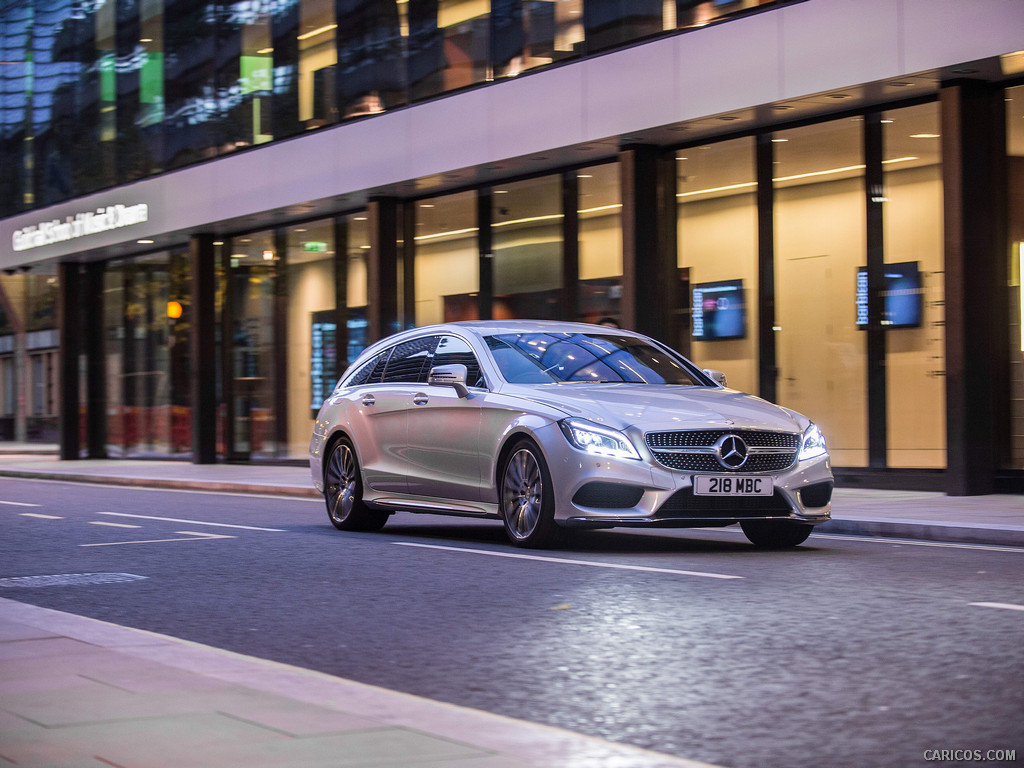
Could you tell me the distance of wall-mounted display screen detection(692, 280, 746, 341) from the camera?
19516 millimetres

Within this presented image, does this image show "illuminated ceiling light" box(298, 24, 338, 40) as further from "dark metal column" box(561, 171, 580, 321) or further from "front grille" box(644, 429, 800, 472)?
"front grille" box(644, 429, 800, 472)

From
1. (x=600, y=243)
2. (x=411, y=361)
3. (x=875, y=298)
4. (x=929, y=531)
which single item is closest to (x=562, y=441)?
(x=411, y=361)

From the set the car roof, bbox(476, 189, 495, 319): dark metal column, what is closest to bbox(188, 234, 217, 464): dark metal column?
bbox(476, 189, 495, 319): dark metal column

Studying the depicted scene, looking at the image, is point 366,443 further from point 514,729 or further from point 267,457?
point 267,457

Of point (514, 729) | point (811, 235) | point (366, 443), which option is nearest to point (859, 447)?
point (811, 235)

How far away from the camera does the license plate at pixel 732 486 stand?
9758 millimetres

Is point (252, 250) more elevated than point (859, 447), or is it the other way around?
point (252, 250)

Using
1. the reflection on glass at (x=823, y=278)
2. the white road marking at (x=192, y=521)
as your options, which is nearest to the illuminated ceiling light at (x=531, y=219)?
the reflection on glass at (x=823, y=278)

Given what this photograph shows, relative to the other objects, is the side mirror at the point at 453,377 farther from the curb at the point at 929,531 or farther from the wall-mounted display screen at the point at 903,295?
the wall-mounted display screen at the point at 903,295

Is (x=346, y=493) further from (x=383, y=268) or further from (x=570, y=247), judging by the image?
(x=383, y=268)

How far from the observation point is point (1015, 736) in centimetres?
461

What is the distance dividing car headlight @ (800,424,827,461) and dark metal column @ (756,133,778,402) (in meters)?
8.66

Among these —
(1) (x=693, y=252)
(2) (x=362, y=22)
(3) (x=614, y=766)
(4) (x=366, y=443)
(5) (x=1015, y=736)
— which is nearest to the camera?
(3) (x=614, y=766)

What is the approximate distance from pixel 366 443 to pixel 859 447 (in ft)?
25.4
